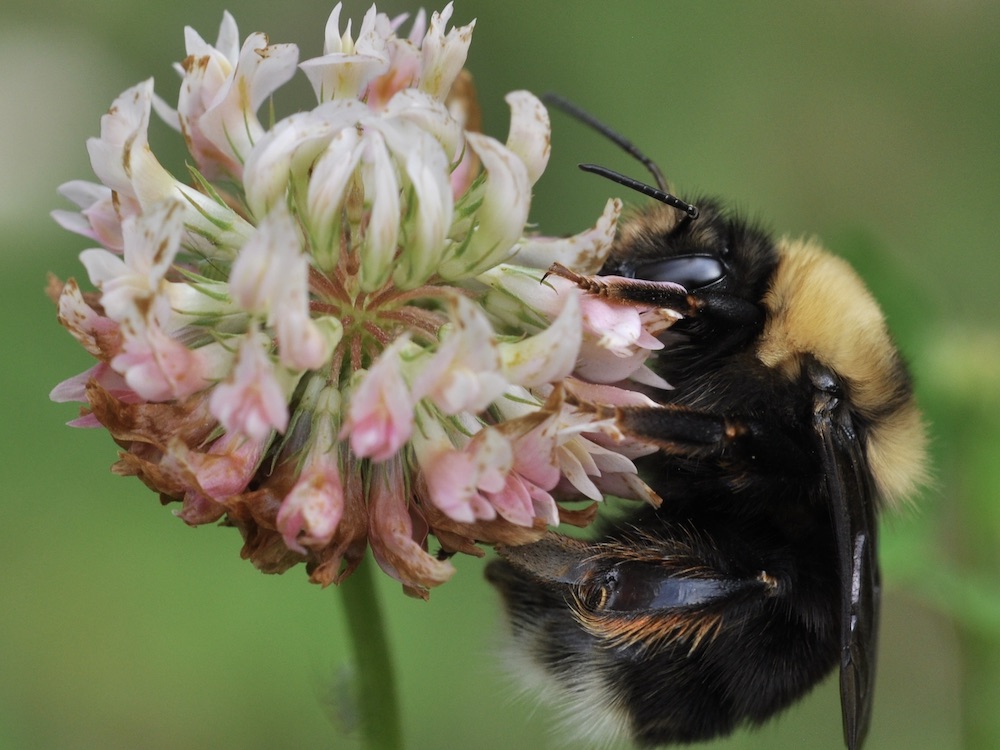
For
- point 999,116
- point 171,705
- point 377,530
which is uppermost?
point 999,116

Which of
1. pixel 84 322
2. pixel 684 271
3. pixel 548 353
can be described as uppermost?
pixel 684 271

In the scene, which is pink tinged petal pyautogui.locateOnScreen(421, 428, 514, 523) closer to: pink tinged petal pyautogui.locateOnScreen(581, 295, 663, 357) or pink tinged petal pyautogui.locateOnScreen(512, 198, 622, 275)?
pink tinged petal pyautogui.locateOnScreen(581, 295, 663, 357)

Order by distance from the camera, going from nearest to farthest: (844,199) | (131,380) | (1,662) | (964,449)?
1. (131,380)
2. (964,449)
3. (1,662)
4. (844,199)

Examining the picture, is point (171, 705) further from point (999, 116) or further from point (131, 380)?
point (999, 116)

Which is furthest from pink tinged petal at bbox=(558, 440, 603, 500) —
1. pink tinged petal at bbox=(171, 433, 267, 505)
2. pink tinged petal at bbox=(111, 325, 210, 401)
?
pink tinged petal at bbox=(111, 325, 210, 401)

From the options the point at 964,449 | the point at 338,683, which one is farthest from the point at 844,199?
the point at 338,683

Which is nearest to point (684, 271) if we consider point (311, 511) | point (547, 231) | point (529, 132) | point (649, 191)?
point (649, 191)

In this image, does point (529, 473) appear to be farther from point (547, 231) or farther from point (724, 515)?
point (547, 231)
